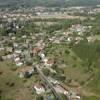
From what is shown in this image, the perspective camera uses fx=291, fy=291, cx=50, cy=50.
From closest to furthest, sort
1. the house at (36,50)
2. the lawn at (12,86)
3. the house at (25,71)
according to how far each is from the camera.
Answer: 1. the lawn at (12,86)
2. the house at (25,71)
3. the house at (36,50)

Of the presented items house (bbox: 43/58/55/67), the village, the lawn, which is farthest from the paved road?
house (bbox: 43/58/55/67)

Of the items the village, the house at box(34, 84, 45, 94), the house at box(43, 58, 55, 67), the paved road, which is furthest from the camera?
the house at box(43, 58, 55, 67)

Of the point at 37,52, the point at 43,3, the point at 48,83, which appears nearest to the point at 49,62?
the point at 37,52

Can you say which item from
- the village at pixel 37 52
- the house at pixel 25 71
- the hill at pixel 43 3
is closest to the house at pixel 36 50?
the village at pixel 37 52

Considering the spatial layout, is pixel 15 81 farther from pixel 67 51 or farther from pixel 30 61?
pixel 67 51

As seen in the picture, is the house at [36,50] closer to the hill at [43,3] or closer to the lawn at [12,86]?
the lawn at [12,86]

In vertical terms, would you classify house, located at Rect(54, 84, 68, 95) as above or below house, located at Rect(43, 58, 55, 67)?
above

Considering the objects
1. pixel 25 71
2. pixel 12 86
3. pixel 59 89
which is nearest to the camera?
pixel 59 89

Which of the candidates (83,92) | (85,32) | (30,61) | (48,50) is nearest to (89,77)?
(83,92)

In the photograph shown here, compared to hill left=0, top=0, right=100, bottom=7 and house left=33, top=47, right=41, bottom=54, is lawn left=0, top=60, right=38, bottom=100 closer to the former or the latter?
house left=33, top=47, right=41, bottom=54

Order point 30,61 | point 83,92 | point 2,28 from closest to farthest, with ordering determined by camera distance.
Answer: point 83,92
point 30,61
point 2,28

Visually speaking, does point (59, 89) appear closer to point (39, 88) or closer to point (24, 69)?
point (39, 88)
